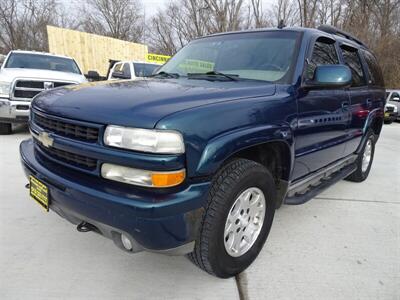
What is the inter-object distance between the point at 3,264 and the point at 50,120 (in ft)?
3.80

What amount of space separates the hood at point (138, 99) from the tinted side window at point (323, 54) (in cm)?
76

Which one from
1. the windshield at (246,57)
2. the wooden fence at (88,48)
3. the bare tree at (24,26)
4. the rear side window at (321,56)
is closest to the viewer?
the windshield at (246,57)

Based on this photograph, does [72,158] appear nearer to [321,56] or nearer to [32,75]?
[321,56]

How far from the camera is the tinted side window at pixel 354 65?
368 cm

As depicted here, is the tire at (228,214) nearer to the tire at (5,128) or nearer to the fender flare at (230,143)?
the fender flare at (230,143)

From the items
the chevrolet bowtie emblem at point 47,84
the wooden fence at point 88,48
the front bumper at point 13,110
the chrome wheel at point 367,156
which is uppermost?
the wooden fence at point 88,48

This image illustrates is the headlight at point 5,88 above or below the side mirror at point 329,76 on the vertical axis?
below

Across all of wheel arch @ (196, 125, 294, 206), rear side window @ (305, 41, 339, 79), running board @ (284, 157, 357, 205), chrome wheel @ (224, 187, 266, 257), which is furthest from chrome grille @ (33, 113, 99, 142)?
rear side window @ (305, 41, 339, 79)

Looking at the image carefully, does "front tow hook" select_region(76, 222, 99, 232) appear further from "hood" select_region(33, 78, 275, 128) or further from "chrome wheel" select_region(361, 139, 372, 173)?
"chrome wheel" select_region(361, 139, 372, 173)

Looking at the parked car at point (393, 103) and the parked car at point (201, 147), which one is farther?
the parked car at point (393, 103)

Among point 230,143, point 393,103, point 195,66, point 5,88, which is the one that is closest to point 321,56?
point 195,66

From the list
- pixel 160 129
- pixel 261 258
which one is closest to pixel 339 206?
pixel 261 258

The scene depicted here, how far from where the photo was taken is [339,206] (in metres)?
3.84

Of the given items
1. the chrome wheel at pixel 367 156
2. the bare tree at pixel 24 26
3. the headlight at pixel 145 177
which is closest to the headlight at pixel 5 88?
the headlight at pixel 145 177
